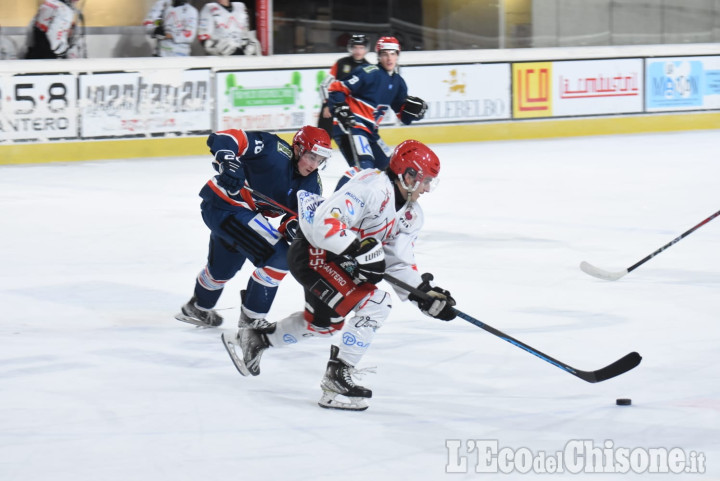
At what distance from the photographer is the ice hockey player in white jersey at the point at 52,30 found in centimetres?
989

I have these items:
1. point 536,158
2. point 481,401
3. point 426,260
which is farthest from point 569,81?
point 481,401

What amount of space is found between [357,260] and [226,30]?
25.6 ft

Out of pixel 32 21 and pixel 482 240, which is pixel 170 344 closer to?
pixel 482 240

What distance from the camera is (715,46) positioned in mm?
13023

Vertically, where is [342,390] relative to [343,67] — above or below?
below

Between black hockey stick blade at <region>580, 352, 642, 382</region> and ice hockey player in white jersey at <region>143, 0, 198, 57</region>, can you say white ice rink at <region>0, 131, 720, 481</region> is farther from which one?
ice hockey player in white jersey at <region>143, 0, 198, 57</region>

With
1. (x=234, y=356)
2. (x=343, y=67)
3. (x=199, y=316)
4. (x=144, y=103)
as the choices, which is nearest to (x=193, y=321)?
(x=199, y=316)

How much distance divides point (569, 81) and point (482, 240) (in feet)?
19.7

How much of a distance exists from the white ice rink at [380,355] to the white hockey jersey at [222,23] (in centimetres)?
319

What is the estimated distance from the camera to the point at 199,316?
4652 millimetres

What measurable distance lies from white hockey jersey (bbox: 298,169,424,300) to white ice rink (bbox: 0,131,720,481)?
1.57ft

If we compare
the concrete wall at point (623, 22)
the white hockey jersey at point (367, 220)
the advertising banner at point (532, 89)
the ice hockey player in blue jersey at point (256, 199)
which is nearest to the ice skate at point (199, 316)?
the ice hockey player in blue jersey at point (256, 199)

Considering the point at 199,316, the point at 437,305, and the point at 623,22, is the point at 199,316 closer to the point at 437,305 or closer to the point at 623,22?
the point at 437,305

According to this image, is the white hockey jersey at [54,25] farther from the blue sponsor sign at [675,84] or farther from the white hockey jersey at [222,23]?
the blue sponsor sign at [675,84]
